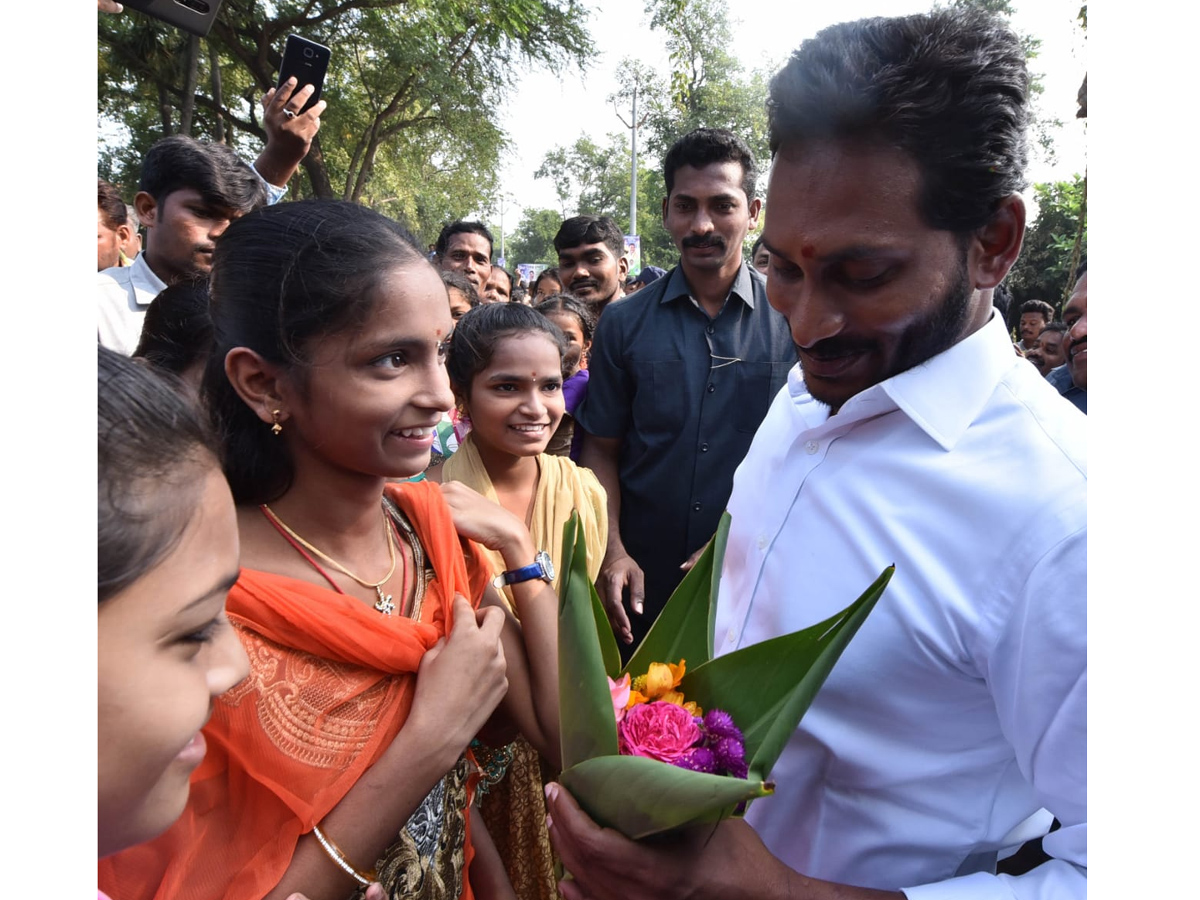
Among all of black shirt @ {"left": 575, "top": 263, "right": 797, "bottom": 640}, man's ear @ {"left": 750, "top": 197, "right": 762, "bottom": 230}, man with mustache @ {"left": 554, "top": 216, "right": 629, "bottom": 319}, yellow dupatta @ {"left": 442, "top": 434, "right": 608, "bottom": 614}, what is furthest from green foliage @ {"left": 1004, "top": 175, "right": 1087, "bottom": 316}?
yellow dupatta @ {"left": 442, "top": 434, "right": 608, "bottom": 614}

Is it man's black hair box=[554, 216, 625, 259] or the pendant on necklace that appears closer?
the pendant on necklace

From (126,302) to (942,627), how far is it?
2808mm

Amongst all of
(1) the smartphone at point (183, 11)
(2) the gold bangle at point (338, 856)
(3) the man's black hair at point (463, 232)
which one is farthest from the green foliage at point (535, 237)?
(2) the gold bangle at point (338, 856)

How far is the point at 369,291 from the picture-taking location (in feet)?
4.81

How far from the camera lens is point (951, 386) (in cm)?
125

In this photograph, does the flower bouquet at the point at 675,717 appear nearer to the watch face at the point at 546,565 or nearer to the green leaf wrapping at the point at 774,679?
the green leaf wrapping at the point at 774,679

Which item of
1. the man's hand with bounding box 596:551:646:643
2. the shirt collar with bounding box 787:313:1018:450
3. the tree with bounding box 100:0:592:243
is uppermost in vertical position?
the tree with bounding box 100:0:592:243

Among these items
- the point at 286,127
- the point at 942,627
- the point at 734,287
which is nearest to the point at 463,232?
the point at 286,127

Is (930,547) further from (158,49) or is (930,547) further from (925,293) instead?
(158,49)

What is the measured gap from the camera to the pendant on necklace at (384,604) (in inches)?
59.4

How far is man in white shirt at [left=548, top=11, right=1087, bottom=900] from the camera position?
1.07 meters

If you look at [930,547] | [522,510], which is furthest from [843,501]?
[522,510]

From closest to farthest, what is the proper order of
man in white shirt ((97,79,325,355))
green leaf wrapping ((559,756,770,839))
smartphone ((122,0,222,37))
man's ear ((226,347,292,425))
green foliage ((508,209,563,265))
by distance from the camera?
green leaf wrapping ((559,756,770,839)) → man's ear ((226,347,292,425)) → smartphone ((122,0,222,37)) → man in white shirt ((97,79,325,355)) → green foliage ((508,209,563,265))

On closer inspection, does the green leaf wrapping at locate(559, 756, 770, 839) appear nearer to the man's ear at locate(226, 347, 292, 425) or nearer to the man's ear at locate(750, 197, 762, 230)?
the man's ear at locate(226, 347, 292, 425)
